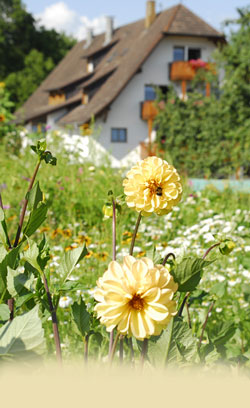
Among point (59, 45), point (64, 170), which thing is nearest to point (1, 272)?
point (64, 170)

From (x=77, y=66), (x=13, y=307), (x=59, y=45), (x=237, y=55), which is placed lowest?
(x=13, y=307)

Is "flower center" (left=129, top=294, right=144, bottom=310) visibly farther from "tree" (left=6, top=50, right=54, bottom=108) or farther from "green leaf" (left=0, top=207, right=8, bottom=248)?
"tree" (left=6, top=50, right=54, bottom=108)

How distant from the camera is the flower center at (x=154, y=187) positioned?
1336mm

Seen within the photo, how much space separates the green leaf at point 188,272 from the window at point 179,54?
79.7 ft

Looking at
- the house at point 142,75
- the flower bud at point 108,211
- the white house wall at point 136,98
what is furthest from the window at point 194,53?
the flower bud at point 108,211

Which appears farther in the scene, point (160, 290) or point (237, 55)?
point (237, 55)

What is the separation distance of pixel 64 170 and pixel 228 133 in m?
11.0

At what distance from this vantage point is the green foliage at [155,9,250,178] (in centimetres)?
1559

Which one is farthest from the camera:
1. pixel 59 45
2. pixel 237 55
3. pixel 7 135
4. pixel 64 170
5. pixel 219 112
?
pixel 59 45

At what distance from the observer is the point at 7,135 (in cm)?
914

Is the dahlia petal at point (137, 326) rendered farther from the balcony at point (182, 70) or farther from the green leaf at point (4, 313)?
the balcony at point (182, 70)

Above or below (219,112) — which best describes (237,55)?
above

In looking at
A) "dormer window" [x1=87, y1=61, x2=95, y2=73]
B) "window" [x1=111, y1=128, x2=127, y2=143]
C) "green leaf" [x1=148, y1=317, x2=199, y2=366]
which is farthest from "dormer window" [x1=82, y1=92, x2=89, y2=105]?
"green leaf" [x1=148, y1=317, x2=199, y2=366]

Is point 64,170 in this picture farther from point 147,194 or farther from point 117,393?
point 117,393
